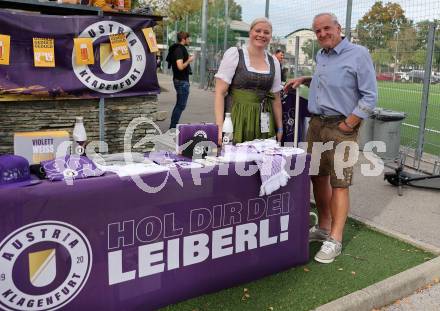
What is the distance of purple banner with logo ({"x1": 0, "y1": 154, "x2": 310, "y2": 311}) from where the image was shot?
2502mm

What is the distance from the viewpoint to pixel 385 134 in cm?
798

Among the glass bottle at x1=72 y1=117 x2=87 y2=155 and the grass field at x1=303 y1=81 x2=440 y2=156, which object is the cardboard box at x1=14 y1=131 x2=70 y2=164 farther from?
the grass field at x1=303 y1=81 x2=440 y2=156

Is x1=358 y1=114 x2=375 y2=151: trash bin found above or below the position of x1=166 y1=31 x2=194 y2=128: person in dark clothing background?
below

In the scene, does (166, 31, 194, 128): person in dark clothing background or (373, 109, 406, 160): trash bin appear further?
(166, 31, 194, 128): person in dark clothing background

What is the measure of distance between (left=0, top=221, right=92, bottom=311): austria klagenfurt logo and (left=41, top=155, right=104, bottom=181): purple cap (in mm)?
250

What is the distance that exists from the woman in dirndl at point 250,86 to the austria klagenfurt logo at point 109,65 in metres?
2.84

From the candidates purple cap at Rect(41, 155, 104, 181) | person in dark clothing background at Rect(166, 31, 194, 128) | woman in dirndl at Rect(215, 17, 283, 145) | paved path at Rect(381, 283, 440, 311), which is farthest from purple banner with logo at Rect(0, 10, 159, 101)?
paved path at Rect(381, 283, 440, 311)

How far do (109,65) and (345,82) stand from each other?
370 cm

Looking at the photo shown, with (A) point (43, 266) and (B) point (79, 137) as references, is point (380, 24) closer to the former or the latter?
(B) point (79, 137)

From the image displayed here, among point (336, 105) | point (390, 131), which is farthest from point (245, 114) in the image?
point (390, 131)

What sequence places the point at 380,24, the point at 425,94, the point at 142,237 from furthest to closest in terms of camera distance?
the point at 380,24
the point at 425,94
the point at 142,237

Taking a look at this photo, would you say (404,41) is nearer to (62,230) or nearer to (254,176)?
(254,176)

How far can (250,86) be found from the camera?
3.99 m

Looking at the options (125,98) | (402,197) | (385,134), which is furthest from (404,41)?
(125,98)
